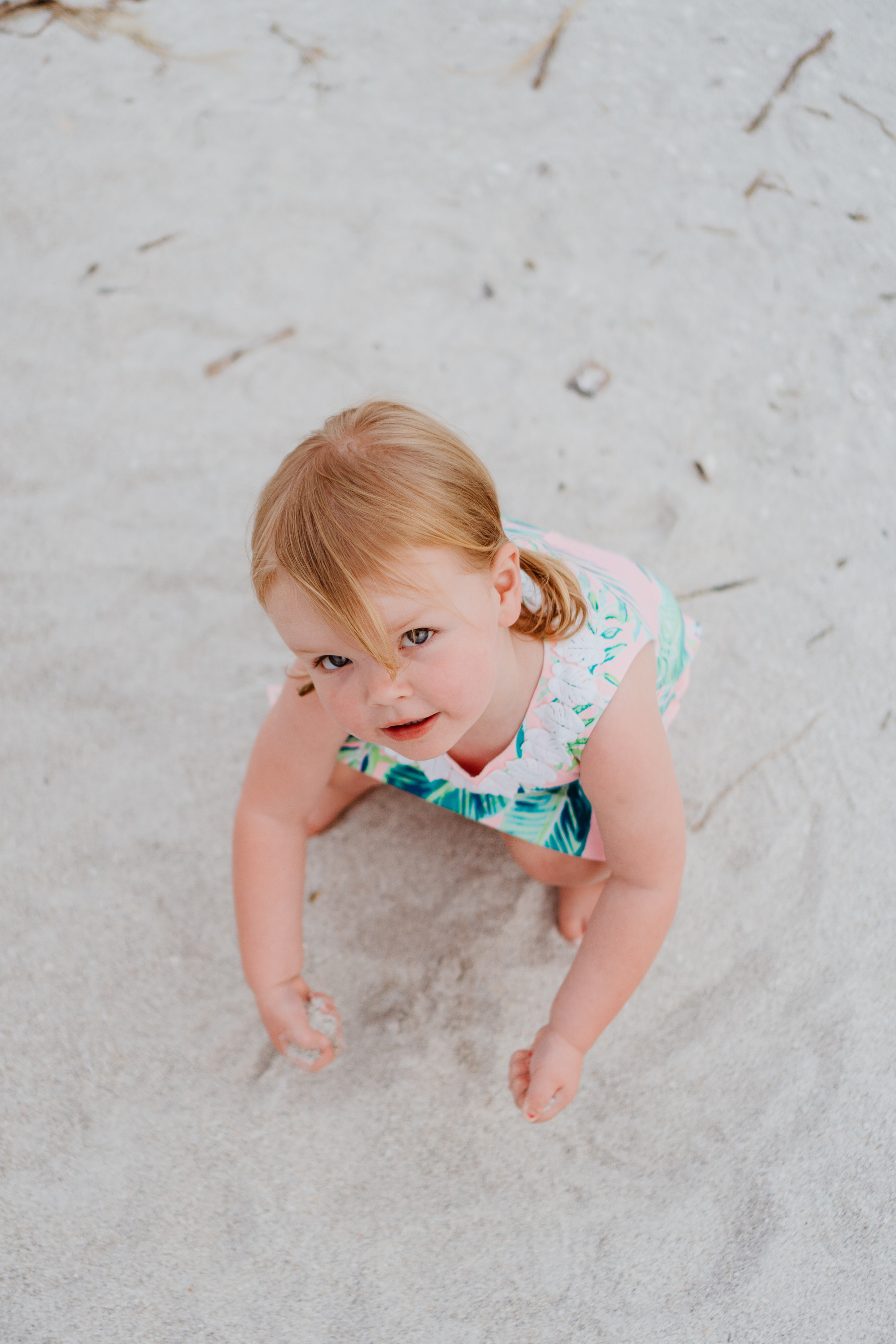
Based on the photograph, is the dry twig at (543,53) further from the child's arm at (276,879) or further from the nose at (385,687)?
the nose at (385,687)

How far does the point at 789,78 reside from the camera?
2428 millimetres

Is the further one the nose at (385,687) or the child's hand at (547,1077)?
the child's hand at (547,1077)

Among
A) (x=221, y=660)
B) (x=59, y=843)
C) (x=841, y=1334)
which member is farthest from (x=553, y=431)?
(x=841, y=1334)

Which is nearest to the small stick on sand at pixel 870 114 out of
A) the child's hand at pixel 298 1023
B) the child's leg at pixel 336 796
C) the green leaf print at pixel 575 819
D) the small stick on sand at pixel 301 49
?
the small stick on sand at pixel 301 49

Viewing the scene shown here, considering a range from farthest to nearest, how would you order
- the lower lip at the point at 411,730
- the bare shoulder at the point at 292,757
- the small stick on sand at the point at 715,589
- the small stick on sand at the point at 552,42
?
1. the small stick on sand at the point at 552,42
2. the small stick on sand at the point at 715,589
3. the bare shoulder at the point at 292,757
4. the lower lip at the point at 411,730

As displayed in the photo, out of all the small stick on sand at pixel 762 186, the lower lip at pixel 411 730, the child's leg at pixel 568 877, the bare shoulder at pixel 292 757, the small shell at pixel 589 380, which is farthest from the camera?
the small stick on sand at pixel 762 186

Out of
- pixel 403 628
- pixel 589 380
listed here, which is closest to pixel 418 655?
pixel 403 628

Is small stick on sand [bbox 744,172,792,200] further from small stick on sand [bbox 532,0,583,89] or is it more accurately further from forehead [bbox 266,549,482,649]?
forehead [bbox 266,549,482,649]

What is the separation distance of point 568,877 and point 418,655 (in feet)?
2.25

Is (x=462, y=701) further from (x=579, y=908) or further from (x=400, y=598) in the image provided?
(x=579, y=908)

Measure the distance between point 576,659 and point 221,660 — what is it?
878mm

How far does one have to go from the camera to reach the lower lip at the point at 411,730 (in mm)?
1142

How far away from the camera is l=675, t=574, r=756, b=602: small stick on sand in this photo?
1.94m

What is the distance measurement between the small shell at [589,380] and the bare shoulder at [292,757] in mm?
1107
